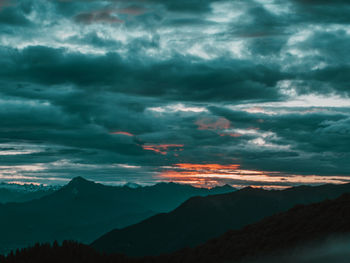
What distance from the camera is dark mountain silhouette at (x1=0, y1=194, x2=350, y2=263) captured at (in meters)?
36.3

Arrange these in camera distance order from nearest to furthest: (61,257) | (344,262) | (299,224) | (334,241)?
(344,262) → (334,241) → (61,257) → (299,224)

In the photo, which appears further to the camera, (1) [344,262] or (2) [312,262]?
(2) [312,262]

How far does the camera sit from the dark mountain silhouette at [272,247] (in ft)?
119

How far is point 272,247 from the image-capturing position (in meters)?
39.4

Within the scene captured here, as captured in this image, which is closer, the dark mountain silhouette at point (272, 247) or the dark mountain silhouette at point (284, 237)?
the dark mountain silhouette at point (272, 247)

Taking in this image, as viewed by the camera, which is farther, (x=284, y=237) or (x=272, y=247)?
(x=284, y=237)

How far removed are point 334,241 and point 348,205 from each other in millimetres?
8824

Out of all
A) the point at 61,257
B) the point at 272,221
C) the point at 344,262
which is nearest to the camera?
the point at 344,262

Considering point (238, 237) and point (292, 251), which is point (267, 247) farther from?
point (238, 237)

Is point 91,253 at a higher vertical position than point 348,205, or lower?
lower

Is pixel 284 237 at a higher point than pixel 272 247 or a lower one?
higher

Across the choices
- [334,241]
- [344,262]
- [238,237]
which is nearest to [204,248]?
[238,237]

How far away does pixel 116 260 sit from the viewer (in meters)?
40.9

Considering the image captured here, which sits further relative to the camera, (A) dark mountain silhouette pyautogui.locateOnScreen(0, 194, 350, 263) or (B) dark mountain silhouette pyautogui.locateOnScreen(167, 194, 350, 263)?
(B) dark mountain silhouette pyautogui.locateOnScreen(167, 194, 350, 263)
